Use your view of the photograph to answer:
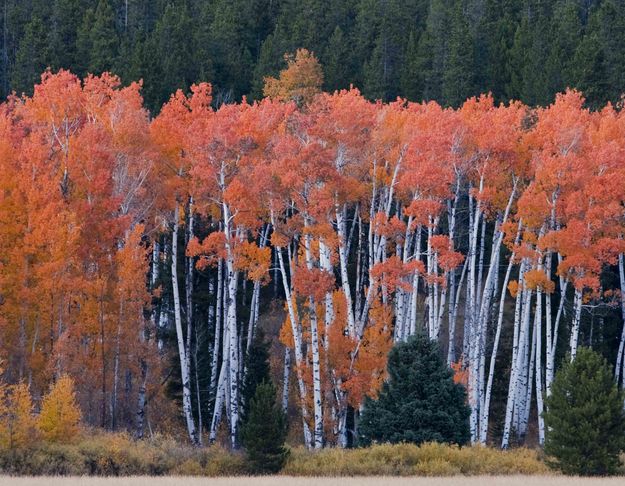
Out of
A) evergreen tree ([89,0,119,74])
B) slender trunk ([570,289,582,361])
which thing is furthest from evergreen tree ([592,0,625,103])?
evergreen tree ([89,0,119,74])

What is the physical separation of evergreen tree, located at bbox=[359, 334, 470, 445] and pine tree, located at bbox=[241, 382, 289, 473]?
3001 millimetres

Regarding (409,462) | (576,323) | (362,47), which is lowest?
(409,462)

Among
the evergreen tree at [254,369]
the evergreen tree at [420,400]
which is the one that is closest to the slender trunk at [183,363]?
the evergreen tree at [254,369]

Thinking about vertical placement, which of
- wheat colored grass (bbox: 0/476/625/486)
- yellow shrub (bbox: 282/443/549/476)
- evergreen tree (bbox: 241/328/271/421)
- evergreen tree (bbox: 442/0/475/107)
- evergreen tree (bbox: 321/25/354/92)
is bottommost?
wheat colored grass (bbox: 0/476/625/486)

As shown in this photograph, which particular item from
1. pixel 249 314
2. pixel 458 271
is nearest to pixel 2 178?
pixel 249 314

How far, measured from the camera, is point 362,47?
6544cm

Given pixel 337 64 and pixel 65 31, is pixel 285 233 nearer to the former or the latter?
pixel 337 64

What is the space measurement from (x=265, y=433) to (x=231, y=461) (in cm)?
157

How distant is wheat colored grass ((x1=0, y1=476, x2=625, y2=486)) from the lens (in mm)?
24125

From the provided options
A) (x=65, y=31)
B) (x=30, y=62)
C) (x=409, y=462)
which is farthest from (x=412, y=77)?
(x=409, y=462)

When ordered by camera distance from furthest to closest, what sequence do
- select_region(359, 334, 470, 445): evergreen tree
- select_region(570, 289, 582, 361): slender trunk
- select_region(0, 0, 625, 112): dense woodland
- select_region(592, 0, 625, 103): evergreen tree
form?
select_region(0, 0, 625, 112): dense woodland → select_region(592, 0, 625, 103): evergreen tree → select_region(570, 289, 582, 361): slender trunk → select_region(359, 334, 470, 445): evergreen tree

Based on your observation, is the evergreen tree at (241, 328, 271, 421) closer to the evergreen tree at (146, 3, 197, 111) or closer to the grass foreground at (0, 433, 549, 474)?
the grass foreground at (0, 433, 549, 474)

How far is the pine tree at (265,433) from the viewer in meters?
28.0

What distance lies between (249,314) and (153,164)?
738 cm
